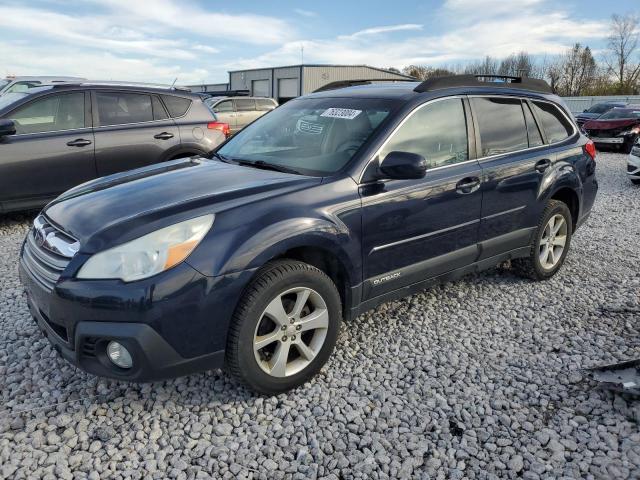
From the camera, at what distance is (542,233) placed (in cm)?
448

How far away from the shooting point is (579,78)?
193 ft

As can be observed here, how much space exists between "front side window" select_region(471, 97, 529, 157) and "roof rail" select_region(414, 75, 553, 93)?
149mm

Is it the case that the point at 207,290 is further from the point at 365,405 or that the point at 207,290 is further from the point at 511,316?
the point at 511,316

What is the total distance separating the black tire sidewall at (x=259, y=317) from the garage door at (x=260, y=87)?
4978 centimetres

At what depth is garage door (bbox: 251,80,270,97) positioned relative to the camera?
50719 mm

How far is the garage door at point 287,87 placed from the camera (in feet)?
156

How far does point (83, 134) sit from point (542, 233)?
524 cm

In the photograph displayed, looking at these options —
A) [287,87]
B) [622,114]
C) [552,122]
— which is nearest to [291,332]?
[552,122]

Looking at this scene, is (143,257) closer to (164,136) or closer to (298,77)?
(164,136)

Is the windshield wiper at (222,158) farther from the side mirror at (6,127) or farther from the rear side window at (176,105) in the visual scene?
the rear side window at (176,105)

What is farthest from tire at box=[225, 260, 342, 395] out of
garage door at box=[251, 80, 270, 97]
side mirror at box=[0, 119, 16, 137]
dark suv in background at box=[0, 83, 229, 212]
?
garage door at box=[251, 80, 270, 97]

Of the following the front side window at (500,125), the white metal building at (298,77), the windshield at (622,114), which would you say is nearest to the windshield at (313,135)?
the front side window at (500,125)

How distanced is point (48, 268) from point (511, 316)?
3.25m

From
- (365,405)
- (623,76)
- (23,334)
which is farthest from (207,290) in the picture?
(623,76)
